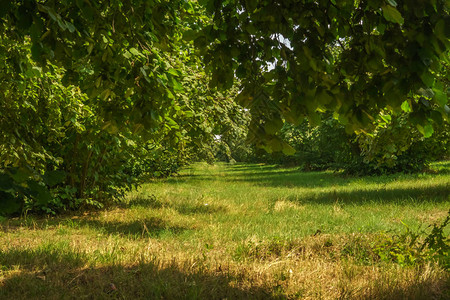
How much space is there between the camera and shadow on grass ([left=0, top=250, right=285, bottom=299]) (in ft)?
11.7

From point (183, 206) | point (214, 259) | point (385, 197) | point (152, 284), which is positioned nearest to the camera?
point (152, 284)

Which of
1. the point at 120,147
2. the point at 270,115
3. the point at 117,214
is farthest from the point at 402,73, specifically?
the point at 117,214

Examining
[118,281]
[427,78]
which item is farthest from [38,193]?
[118,281]

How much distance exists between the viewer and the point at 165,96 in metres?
3.45

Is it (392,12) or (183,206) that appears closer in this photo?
(392,12)

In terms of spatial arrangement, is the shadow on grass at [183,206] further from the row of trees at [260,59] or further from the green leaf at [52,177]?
the green leaf at [52,177]

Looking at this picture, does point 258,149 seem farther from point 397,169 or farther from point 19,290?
point 397,169

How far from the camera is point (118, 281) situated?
12.6ft

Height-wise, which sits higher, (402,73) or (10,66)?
(10,66)

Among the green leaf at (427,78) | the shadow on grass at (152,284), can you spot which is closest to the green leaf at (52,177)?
the green leaf at (427,78)

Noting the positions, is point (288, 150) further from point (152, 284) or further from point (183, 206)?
point (183, 206)

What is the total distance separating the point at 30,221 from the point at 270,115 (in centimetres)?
689

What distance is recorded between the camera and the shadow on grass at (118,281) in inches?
140

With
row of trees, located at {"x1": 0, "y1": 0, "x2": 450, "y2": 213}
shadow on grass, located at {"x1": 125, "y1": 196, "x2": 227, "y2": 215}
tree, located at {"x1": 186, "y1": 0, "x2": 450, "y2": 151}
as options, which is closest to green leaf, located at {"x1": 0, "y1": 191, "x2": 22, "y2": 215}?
row of trees, located at {"x1": 0, "y1": 0, "x2": 450, "y2": 213}
